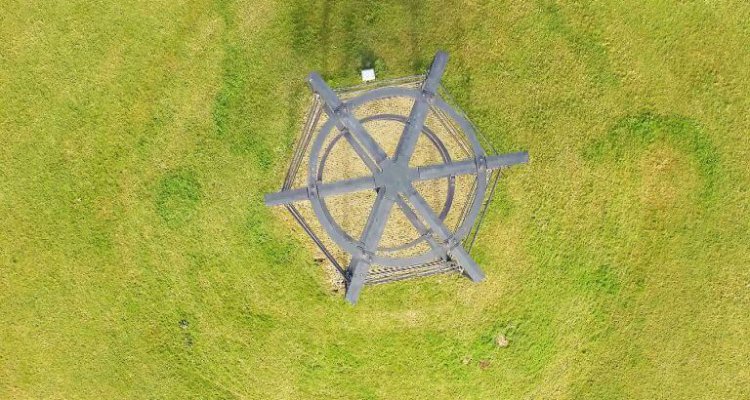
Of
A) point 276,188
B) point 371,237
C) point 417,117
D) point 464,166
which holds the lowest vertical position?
point 371,237

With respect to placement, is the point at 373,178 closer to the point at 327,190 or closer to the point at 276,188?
the point at 327,190

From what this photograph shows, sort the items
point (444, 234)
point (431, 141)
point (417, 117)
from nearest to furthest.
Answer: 1. point (417, 117)
2. point (444, 234)
3. point (431, 141)

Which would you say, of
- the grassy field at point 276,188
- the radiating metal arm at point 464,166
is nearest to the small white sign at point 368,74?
the grassy field at point 276,188

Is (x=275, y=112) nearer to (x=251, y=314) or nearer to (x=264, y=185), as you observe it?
(x=264, y=185)

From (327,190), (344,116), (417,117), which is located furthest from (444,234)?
(344,116)

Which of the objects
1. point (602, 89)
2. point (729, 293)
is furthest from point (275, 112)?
point (729, 293)

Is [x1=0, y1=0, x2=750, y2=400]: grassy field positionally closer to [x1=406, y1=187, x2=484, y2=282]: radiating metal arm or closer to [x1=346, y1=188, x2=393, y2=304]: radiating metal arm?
[x1=346, y1=188, x2=393, y2=304]: radiating metal arm

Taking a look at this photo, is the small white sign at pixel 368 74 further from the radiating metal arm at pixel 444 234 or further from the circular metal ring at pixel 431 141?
the radiating metal arm at pixel 444 234

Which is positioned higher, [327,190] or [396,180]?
[327,190]
